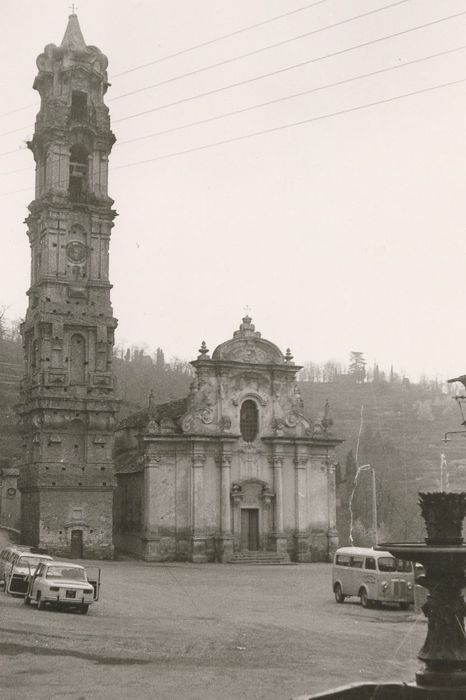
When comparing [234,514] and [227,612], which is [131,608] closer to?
[227,612]

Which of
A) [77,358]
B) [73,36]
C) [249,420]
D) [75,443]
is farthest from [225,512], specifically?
[73,36]

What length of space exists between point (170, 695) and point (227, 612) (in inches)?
487

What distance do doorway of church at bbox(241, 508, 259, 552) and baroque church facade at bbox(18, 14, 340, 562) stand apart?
0.08m

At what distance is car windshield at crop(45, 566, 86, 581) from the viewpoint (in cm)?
2373

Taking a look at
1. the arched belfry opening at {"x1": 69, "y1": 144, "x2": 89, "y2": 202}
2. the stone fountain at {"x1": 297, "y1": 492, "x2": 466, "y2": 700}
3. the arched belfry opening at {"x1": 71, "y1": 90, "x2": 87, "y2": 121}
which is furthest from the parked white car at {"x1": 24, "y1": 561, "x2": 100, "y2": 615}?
the arched belfry opening at {"x1": 71, "y1": 90, "x2": 87, "y2": 121}

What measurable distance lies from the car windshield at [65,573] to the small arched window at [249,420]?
2471cm

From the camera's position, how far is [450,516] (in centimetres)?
1253

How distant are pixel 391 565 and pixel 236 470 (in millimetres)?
21670

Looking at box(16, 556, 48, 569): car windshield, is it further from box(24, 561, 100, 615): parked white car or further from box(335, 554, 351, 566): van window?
box(335, 554, 351, 566): van window

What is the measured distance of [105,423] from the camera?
46.1 meters

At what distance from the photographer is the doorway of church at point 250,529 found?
4703 cm

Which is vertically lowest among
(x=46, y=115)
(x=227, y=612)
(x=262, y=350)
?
(x=227, y=612)

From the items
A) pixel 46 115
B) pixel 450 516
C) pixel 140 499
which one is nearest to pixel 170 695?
pixel 450 516

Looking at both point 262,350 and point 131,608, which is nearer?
point 131,608
